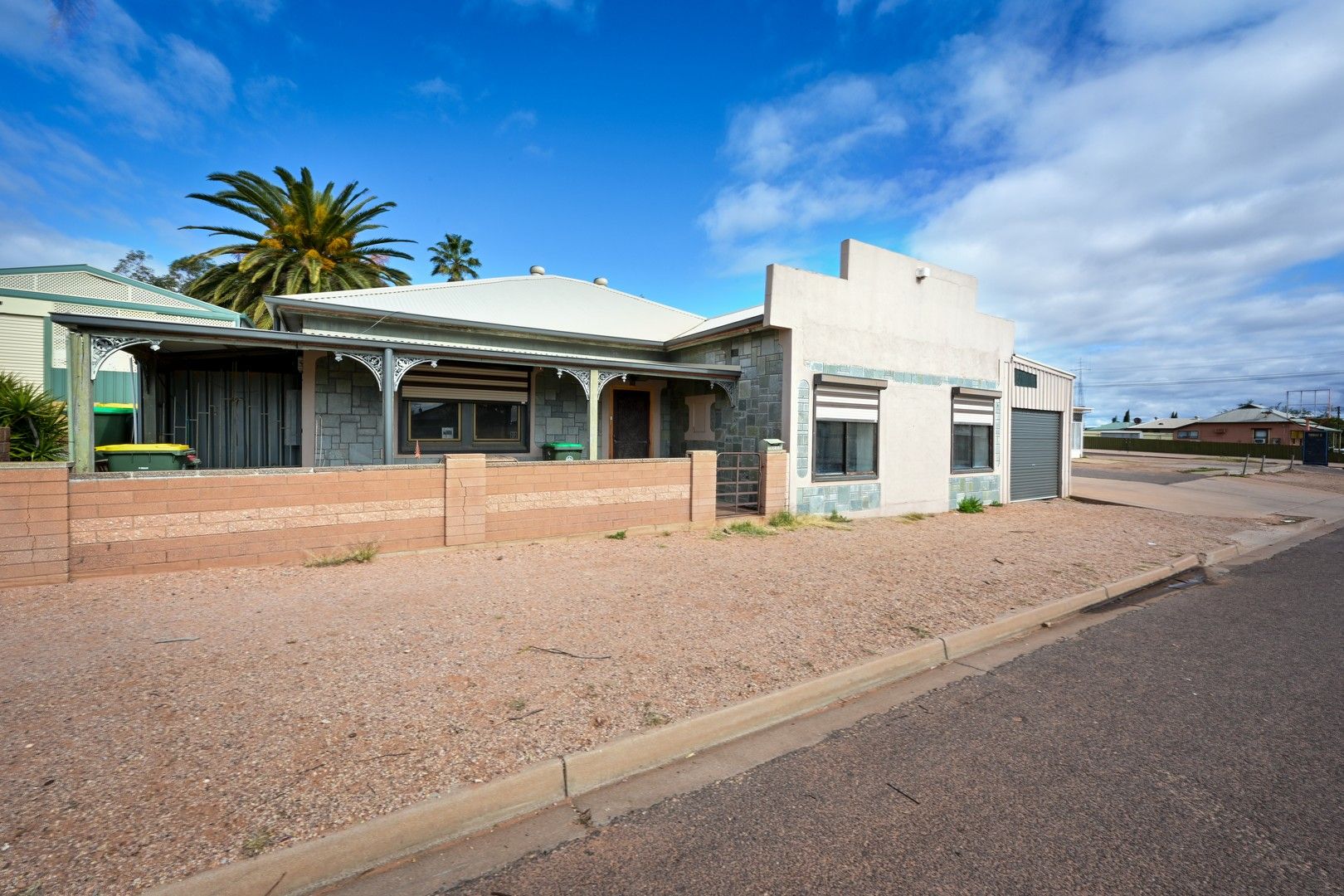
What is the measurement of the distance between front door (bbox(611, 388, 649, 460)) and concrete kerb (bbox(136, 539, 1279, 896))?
10587 millimetres

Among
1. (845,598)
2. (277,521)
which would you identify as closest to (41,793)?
(277,521)

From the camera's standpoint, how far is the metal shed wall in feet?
52.6

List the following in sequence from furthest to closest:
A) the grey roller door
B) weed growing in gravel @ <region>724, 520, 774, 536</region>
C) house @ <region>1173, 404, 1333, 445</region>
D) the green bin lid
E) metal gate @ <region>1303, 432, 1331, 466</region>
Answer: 1. house @ <region>1173, 404, 1333, 445</region>
2. metal gate @ <region>1303, 432, 1331, 466</region>
3. the grey roller door
4. weed growing in gravel @ <region>724, 520, 774, 536</region>
5. the green bin lid

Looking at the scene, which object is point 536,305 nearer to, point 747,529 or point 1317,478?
point 747,529

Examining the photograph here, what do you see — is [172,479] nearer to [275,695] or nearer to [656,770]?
[275,695]

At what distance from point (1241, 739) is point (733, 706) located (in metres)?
3.12

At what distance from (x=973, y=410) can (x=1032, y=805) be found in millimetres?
13576

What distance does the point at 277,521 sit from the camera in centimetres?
742

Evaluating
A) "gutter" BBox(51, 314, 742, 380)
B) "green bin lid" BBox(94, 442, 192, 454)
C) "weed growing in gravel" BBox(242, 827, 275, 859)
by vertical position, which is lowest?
"weed growing in gravel" BBox(242, 827, 275, 859)

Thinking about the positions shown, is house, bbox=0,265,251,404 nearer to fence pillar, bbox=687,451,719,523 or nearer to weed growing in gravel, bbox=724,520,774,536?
fence pillar, bbox=687,451,719,523

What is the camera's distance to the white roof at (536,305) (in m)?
13.7

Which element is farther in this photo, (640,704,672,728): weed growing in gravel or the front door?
the front door

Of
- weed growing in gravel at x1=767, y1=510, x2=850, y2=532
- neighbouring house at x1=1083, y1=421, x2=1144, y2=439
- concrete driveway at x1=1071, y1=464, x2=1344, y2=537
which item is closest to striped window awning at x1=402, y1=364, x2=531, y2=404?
weed growing in gravel at x1=767, y1=510, x2=850, y2=532

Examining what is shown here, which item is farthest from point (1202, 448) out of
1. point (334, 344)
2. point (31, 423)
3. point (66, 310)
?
point (66, 310)
